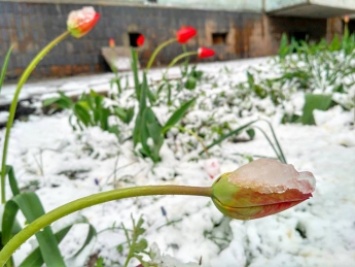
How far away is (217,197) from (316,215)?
47cm

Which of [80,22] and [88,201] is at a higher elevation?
[80,22]

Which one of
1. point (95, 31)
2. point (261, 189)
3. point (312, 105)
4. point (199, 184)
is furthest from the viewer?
point (95, 31)

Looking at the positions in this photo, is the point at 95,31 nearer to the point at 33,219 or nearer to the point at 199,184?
the point at 199,184

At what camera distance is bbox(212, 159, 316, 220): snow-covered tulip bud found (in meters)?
0.27

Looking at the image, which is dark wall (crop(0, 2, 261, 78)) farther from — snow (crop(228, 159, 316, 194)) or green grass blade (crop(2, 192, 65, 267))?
snow (crop(228, 159, 316, 194))

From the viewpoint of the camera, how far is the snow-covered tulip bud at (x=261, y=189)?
0.27 metres

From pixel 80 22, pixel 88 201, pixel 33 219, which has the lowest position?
pixel 33 219

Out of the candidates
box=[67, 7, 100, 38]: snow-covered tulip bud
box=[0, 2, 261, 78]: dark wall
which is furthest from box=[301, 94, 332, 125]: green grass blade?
box=[0, 2, 261, 78]: dark wall

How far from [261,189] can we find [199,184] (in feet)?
2.34

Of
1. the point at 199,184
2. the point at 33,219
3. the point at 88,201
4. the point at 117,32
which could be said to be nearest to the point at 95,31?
the point at 117,32

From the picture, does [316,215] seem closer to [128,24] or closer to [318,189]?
[318,189]

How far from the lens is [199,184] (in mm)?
984

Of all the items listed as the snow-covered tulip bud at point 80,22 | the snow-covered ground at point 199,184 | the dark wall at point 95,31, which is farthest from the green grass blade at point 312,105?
the dark wall at point 95,31

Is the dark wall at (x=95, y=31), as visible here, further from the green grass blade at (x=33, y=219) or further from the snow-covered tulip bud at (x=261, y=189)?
the snow-covered tulip bud at (x=261, y=189)
